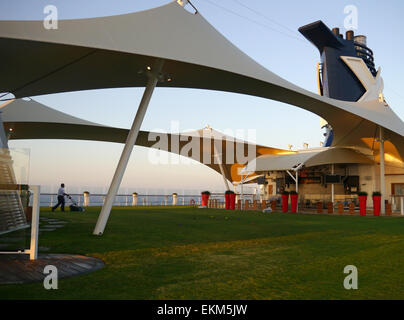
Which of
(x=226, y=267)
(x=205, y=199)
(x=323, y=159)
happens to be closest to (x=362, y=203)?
(x=323, y=159)

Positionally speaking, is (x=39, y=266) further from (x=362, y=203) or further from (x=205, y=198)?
(x=205, y=198)

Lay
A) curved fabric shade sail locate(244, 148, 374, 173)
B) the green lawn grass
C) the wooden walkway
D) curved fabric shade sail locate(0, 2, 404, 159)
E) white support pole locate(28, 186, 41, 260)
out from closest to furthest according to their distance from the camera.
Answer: the green lawn grass, the wooden walkway, white support pole locate(28, 186, 41, 260), curved fabric shade sail locate(0, 2, 404, 159), curved fabric shade sail locate(244, 148, 374, 173)

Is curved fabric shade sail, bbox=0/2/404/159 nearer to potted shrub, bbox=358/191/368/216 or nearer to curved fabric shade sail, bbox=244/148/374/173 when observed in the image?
potted shrub, bbox=358/191/368/216

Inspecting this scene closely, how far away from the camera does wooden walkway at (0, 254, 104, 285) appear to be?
12.7 feet

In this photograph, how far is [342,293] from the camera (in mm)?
3439

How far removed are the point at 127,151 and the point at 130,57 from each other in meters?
2.29

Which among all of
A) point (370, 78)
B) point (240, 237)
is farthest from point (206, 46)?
point (370, 78)

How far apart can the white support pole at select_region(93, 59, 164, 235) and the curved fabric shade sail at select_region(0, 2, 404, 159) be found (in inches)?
15.2

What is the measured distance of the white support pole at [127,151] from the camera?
791cm

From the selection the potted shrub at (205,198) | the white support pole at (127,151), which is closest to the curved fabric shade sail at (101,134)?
the potted shrub at (205,198)

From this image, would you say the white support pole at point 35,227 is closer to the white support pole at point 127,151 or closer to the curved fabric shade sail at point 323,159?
the white support pole at point 127,151

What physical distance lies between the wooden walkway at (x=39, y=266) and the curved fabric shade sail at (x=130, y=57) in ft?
12.2

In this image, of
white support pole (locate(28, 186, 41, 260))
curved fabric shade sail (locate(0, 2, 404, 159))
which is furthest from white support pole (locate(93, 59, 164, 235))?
white support pole (locate(28, 186, 41, 260))

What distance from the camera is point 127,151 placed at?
824cm
